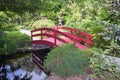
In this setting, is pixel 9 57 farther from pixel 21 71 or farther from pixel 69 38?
pixel 69 38

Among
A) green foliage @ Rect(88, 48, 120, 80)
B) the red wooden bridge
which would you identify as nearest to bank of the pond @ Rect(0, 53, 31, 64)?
the red wooden bridge

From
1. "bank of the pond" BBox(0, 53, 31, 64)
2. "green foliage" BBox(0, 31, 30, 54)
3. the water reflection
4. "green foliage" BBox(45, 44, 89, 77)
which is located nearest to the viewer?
"green foliage" BBox(45, 44, 89, 77)

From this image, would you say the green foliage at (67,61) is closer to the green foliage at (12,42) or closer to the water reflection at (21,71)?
the water reflection at (21,71)

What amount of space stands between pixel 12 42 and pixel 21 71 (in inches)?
111

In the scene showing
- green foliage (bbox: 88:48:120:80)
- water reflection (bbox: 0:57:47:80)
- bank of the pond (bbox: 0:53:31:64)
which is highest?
green foliage (bbox: 88:48:120:80)

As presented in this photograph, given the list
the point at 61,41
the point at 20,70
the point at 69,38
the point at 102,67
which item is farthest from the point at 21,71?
the point at 102,67

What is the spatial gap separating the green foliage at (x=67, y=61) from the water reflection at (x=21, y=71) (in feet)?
3.37

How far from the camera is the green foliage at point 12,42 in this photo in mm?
9914

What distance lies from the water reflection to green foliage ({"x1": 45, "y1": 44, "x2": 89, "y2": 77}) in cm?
103

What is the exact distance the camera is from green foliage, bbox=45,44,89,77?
20.0 ft

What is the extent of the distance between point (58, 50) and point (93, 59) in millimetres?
1056

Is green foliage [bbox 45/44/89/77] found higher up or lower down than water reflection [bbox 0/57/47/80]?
higher up

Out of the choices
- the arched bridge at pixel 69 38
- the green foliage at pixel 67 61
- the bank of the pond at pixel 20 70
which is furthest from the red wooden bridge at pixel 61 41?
the green foliage at pixel 67 61

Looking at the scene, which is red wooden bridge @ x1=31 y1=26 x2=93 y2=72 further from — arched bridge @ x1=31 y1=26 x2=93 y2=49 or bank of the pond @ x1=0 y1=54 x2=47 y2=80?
bank of the pond @ x1=0 y1=54 x2=47 y2=80
